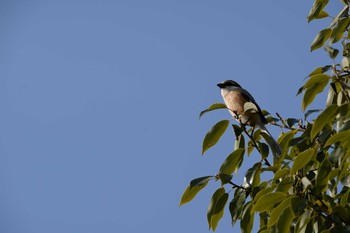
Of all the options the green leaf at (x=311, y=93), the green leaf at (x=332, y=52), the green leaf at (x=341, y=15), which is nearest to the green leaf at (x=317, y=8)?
the green leaf at (x=341, y=15)

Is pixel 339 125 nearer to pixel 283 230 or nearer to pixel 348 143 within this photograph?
pixel 348 143

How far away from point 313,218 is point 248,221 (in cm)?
47

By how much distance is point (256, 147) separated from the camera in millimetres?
3266

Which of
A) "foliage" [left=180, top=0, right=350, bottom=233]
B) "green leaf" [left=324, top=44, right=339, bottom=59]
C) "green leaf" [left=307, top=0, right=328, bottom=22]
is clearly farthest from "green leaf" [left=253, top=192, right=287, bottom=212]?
"green leaf" [left=307, top=0, right=328, bottom=22]

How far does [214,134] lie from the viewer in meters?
3.23

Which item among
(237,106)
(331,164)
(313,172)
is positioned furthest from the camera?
(237,106)

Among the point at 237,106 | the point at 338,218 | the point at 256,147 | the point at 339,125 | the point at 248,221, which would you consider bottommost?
the point at 338,218

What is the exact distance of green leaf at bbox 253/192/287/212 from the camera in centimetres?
269

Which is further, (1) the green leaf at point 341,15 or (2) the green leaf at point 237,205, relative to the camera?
(1) the green leaf at point 341,15

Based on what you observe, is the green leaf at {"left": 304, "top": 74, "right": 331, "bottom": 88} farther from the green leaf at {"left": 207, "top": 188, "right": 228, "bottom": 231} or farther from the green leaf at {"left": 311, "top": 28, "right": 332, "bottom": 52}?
the green leaf at {"left": 311, "top": 28, "right": 332, "bottom": 52}

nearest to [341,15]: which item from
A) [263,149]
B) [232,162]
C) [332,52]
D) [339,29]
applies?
[339,29]

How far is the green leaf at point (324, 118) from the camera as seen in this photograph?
8.86 ft

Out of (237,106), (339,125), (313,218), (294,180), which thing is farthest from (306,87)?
(237,106)

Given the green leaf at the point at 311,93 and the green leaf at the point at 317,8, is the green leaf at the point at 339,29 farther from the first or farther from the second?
the green leaf at the point at 311,93
